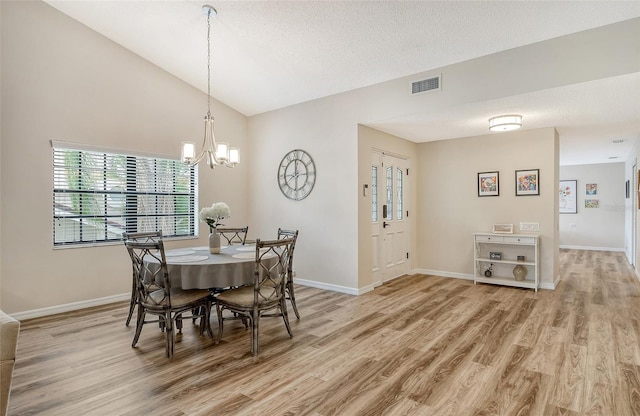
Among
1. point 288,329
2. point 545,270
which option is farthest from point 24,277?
point 545,270

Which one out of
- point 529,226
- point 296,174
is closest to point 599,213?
point 529,226

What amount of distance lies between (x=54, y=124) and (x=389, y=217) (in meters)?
4.77

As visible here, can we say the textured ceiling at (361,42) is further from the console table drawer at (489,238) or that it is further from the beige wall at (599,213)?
the beige wall at (599,213)

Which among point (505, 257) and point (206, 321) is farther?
point (505, 257)

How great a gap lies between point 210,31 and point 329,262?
11.2ft

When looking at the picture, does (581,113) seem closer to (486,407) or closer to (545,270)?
(545,270)

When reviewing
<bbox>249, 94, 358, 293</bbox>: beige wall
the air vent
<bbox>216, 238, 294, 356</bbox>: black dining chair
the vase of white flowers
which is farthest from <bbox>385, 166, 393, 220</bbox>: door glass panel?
the vase of white flowers

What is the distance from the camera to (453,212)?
6078 millimetres

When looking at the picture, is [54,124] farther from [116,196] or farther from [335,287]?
[335,287]

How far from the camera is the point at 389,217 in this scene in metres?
5.73

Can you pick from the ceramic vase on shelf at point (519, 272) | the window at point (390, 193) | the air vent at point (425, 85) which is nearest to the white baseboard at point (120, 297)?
the ceramic vase on shelf at point (519, 272)

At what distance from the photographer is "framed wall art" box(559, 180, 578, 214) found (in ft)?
31.0

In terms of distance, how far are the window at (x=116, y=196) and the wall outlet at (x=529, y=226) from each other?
5.20 m

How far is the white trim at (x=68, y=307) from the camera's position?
151 inches
